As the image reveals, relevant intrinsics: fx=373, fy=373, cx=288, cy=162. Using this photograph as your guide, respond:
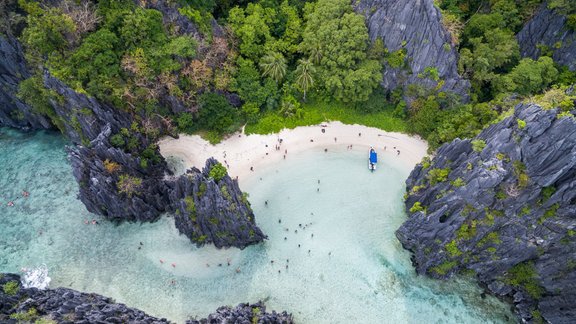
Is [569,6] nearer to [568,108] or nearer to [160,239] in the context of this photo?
[568,108]

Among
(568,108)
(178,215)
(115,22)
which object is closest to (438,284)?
(568,108)

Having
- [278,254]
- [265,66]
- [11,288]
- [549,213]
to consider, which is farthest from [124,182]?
[549,213]

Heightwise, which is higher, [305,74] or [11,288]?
[305,74]

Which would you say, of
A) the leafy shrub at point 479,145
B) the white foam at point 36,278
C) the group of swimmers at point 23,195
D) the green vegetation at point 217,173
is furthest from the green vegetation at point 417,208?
the group of swimmers at point 23,195

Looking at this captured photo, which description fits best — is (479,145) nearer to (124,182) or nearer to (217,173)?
(217,173)

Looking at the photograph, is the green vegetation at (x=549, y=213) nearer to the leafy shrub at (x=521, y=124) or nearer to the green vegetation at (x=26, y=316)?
the leafy shrub at (x=521, y=124)

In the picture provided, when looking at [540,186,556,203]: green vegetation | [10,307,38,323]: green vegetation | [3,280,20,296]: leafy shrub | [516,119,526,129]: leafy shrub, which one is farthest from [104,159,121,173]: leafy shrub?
[540,186,556,203]: green vegetation
